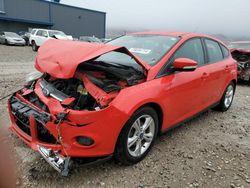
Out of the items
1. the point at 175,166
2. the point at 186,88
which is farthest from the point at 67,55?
the point at 175,166

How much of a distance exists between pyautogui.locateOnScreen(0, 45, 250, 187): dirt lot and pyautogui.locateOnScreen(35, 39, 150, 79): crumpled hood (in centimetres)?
111

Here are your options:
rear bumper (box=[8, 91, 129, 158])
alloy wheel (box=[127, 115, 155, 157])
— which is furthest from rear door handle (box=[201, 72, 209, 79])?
rear bumper (box=[8, 91, 129, 158])

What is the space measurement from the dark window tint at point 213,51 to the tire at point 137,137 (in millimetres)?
1865

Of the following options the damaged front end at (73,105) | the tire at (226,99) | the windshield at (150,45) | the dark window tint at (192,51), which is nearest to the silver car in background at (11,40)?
the windshield at (150,45)

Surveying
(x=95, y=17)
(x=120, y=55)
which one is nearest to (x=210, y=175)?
(x=120, y=55)

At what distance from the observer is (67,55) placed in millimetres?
2834

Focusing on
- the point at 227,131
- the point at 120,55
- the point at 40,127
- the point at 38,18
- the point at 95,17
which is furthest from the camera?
the point at 95,17

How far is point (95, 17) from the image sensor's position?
137ft

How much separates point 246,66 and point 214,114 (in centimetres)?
429

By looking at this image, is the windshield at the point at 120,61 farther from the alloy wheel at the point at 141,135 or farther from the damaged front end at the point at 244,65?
the damaged front end at the point at 244,65

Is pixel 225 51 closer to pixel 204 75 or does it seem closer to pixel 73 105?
pixel 204 75

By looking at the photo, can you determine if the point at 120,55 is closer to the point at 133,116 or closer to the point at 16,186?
the point at 133,116

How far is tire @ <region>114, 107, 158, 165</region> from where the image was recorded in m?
2.77

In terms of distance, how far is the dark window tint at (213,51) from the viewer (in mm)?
4353
